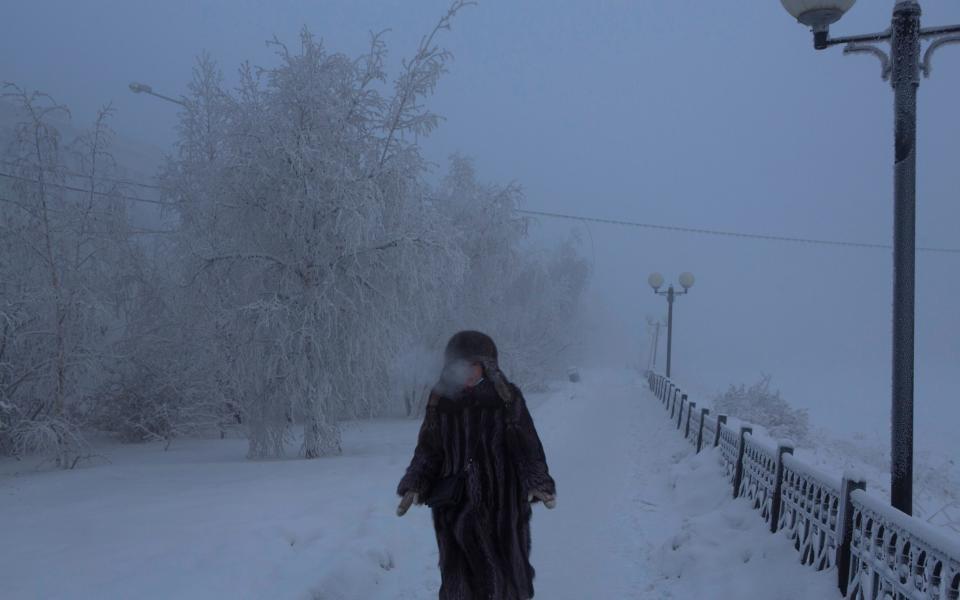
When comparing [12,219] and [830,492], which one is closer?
[830,492]

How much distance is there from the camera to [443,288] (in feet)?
49.0

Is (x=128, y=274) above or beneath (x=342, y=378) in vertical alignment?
above

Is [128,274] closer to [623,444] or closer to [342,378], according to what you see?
[342,378]

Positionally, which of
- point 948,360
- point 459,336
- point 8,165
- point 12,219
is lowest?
point 948,360

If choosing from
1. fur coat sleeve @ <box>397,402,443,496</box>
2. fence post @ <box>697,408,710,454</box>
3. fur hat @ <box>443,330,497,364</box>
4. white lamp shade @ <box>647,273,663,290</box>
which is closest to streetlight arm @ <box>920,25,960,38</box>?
fur hat @ <box>443,330,497,364</box>

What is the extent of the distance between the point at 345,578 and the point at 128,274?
1329cm

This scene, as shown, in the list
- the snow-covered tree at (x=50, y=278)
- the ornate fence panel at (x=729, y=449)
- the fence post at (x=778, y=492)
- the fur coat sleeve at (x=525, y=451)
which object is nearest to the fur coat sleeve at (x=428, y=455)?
the fur coat sleeve at (x=525, y=451)

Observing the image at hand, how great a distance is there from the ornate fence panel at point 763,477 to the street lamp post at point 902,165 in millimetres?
1771

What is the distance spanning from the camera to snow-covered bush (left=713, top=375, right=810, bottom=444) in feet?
62.3

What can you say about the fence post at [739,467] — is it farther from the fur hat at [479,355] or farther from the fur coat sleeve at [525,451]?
the fur hat at [479,355]

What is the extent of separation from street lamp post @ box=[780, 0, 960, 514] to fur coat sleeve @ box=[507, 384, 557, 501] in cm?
227

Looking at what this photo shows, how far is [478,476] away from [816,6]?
3954 millimetres

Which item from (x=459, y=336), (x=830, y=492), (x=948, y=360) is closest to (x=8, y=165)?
(x=459, y=336)

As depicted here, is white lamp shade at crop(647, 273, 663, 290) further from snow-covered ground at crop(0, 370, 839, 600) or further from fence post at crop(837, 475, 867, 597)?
fence post at crop(837, 475, 867, 597)
